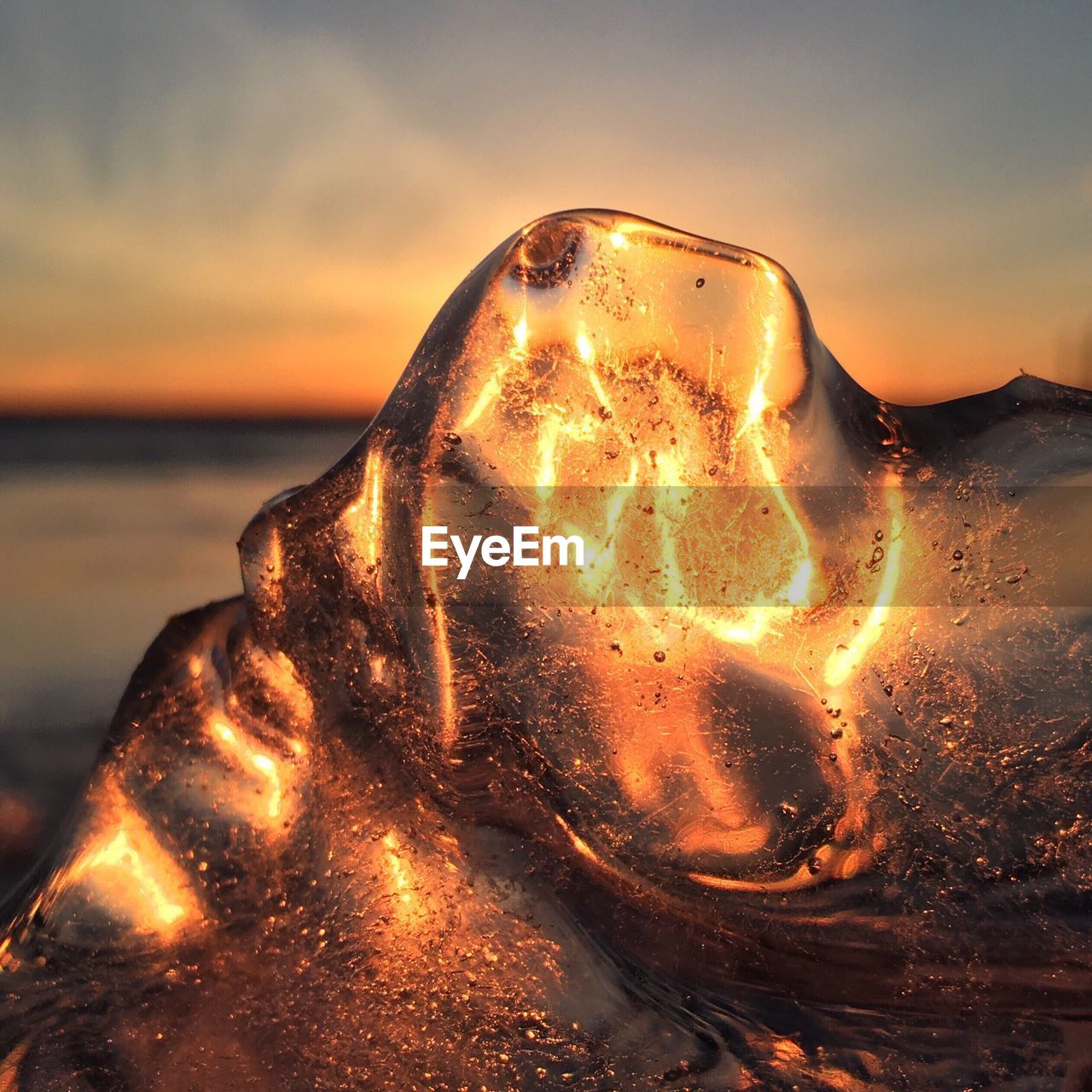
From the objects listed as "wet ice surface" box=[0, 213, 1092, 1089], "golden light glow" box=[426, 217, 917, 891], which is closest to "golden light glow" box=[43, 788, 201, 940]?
"wet ice surface" box=[0, 213, 1092, 1089]

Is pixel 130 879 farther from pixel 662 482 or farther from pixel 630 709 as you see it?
pixel 662 482

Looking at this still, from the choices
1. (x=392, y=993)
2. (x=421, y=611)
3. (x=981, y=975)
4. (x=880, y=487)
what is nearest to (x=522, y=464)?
(x=421, y=611)

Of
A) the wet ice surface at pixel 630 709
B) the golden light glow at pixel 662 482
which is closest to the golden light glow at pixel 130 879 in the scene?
the wet ice surface at pixel 630 709

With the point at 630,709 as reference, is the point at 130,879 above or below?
below

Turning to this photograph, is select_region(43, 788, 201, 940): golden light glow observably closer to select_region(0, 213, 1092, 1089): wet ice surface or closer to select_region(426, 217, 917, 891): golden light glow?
select_region(0, 213, 1092, 1089): wet ice surface

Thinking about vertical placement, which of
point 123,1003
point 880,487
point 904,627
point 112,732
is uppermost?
point 880,487

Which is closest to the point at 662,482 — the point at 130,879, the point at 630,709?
the point at 630,709

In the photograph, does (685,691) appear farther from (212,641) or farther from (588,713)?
(212,641)

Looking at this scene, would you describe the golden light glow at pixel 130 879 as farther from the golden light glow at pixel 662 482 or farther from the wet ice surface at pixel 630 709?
the golden light glow at pixel 662 482
